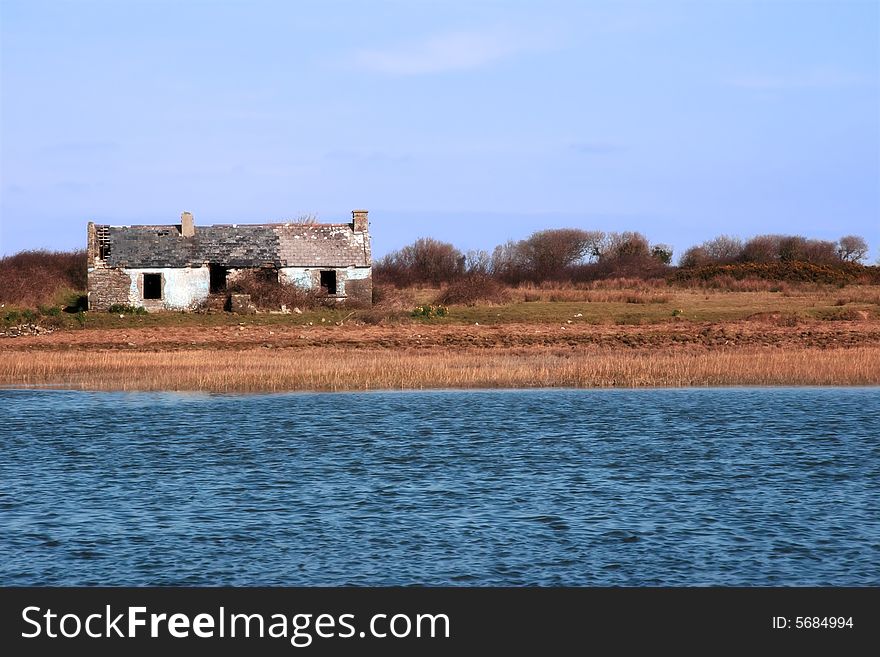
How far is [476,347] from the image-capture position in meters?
38.8

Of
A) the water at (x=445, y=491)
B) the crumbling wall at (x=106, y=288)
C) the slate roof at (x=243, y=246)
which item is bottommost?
the water at (x=445, y=491)

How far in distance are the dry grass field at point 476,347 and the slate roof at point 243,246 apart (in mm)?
3436

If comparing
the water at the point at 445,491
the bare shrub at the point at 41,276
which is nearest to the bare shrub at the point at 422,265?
the bare shrub at the point at 41,276

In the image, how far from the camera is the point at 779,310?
48969mm

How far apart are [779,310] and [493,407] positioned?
79.0 feet

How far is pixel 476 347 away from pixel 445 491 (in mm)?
20530

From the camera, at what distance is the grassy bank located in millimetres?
31188

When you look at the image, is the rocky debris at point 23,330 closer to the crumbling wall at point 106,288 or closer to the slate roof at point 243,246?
the crumbling wall at point 106,288

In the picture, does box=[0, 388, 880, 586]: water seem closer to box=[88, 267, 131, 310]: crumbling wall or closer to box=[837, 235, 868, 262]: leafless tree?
box=[88, 267, 131, 310]: crumbling wall

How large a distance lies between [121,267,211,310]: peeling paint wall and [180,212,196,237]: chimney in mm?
2764

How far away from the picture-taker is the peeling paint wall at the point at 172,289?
173 ft

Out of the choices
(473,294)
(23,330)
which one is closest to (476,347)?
(473,294)

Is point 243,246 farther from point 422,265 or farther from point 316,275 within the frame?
point 422,265

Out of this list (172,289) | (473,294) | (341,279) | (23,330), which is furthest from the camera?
(473,294)
